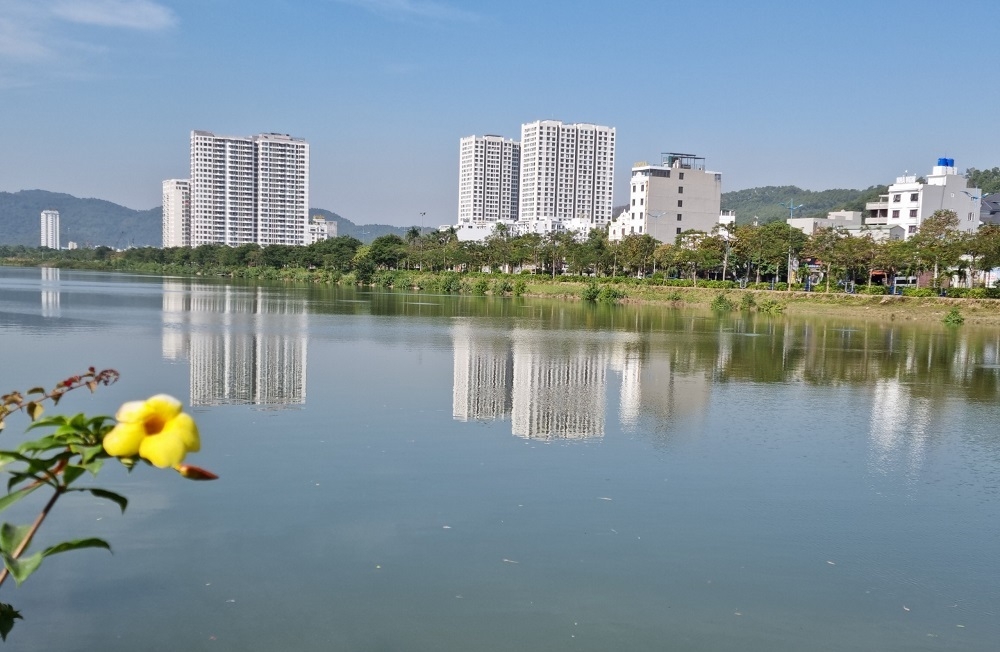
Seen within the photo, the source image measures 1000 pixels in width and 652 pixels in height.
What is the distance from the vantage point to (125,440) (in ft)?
4.63

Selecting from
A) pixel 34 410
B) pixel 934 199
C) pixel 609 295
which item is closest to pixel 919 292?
pixel 609 295

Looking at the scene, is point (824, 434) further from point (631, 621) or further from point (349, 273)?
point (349, 273)

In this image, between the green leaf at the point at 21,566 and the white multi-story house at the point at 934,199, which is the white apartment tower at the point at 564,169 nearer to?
the white multi-story house at the point at 934,199

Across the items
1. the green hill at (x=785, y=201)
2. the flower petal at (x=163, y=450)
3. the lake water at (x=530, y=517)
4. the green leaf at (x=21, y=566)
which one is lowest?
the lake water at (x=530, y=517)

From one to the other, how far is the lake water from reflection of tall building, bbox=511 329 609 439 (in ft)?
0.30

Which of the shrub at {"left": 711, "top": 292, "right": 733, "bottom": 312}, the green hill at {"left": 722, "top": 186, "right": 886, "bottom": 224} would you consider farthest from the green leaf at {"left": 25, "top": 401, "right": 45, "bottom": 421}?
the green hill at {"left": 722, "top": 186, "right": 886, "bottom": 224}

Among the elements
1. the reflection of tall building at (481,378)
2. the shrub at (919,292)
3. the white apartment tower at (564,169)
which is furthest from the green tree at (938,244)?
the white apartment tower at (564,169)

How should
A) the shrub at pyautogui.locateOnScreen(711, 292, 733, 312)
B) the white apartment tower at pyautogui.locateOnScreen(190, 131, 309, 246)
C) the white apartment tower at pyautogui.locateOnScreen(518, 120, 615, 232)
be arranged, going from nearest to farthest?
the shrub at pyautogui.locateOnScreen(711, 292, 733, 312) → the white apartment tower at pyautogui.locateOnScreen(518, 120, 615, 232) → the white apartment tower at pyautogui.locateOnScreen(190, 131, 309, 246)

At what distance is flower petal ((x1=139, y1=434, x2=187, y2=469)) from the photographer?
1.35 meters

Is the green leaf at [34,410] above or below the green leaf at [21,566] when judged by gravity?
above

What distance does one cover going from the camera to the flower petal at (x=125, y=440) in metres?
1.41

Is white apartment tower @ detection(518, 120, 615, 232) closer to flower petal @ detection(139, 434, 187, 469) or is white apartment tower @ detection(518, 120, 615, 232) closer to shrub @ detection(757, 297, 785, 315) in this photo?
shrub @ detection(757, 297, 785, 315)

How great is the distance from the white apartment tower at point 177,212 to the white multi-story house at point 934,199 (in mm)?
131252

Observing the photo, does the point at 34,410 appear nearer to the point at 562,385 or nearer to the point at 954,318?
the point at 562,385
